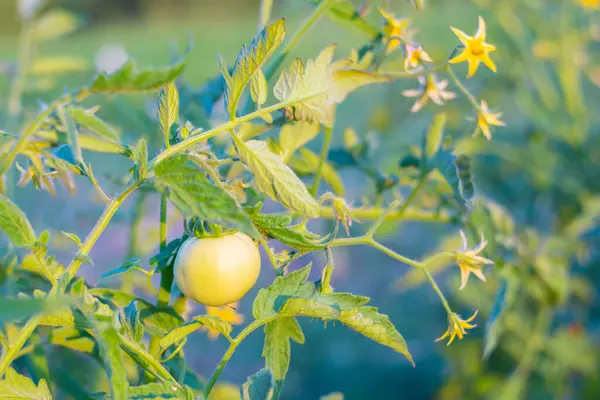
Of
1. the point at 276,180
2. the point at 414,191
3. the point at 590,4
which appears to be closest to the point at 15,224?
the point at 276,180

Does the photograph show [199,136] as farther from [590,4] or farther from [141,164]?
[590,4]

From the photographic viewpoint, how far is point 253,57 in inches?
15.5

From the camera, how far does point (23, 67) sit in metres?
0.86

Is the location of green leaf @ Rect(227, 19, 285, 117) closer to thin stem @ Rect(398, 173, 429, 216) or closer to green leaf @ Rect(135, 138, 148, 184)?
green leaf @ Rect(135, 138, 148, 184)

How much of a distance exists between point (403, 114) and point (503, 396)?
4.40 ft

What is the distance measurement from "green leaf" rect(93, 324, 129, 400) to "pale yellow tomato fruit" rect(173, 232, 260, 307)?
8cm

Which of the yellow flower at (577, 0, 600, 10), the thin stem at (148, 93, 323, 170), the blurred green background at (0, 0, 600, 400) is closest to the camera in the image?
the thin stem at (148, 93, 323, 170)

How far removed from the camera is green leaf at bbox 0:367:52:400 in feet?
1.26

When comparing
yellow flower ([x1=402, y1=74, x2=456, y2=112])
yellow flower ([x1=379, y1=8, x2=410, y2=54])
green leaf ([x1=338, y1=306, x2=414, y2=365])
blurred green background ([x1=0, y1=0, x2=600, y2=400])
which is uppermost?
yellow flower ([x1=379, y1=8, x2=410, y2=54])

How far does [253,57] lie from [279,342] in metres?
0.18

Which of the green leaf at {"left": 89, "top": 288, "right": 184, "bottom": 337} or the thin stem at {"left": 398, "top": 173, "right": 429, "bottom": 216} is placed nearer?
the green leaf at {"left": 89, "top": 288, "right": 184, "bottom": 337}

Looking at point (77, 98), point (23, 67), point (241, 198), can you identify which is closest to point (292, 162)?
point (241, 198)

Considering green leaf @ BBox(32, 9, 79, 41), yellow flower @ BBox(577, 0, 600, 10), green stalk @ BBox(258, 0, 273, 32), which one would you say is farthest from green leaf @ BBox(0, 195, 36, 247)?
yellow flower @ BBox(577, 0, 600, 10)

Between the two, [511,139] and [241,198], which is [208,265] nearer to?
[241,198]
